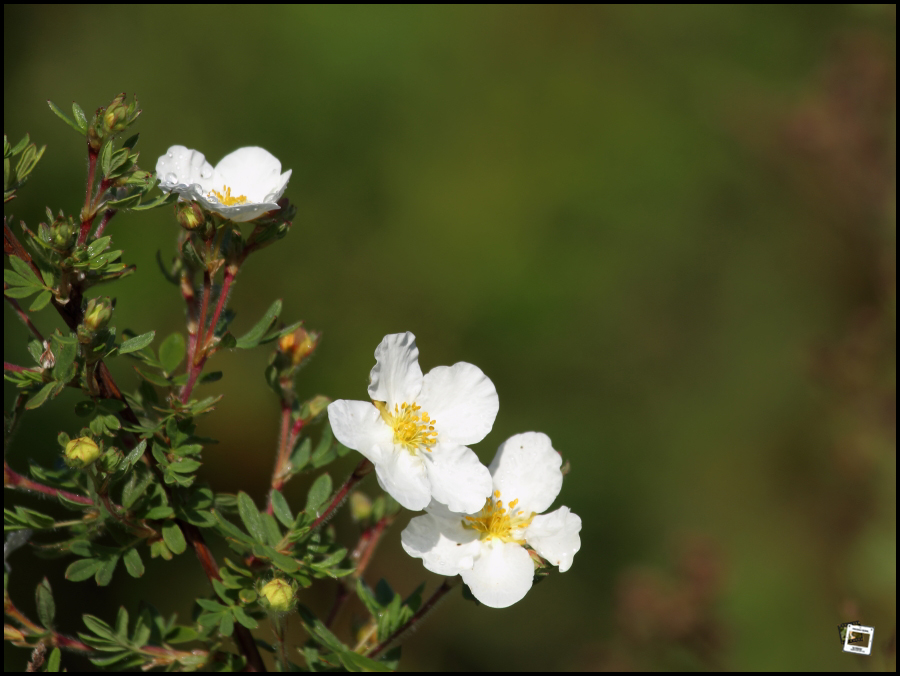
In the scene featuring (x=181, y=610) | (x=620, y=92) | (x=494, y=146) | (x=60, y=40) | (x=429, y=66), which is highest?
(x=620, y=92)

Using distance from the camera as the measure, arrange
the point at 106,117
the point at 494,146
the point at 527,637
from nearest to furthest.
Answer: the point at 106,117 → the point at 527,637 → the point at 494,146

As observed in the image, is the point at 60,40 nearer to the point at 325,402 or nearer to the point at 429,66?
the point at 429,66

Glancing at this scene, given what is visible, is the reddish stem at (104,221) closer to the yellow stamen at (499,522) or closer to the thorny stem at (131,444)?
the thorny stem at (131,444)

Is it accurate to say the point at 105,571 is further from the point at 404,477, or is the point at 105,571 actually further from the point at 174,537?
the point at 404,477

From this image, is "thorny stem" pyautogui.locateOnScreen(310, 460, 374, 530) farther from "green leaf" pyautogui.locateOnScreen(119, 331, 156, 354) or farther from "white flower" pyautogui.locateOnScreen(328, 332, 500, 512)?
"green leaf" pyautogui.locateOnScreen(119, 331, 156, 354)

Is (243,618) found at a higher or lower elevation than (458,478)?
lower

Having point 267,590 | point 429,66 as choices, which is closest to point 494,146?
point 429,66

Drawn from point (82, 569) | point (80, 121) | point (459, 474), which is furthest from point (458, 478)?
point (80, 121)
